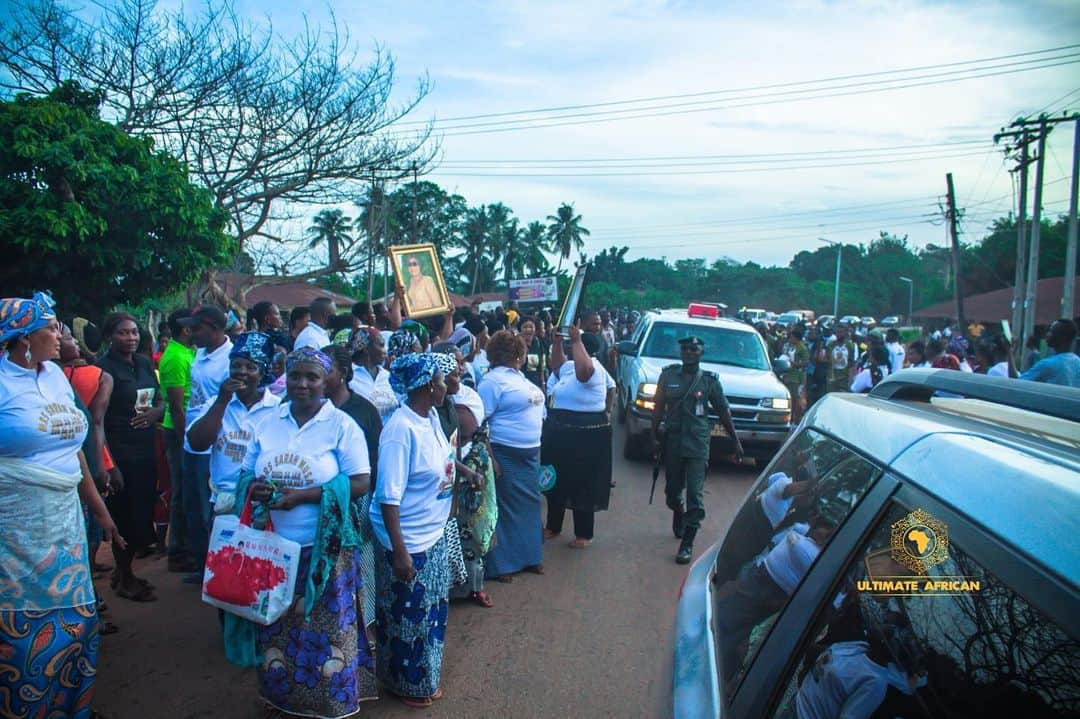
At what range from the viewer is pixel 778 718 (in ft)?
5.09

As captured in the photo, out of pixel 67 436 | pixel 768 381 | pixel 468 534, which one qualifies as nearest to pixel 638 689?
pixel 468 534

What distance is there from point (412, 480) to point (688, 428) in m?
3.26

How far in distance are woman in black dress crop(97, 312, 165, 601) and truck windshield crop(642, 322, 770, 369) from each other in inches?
279

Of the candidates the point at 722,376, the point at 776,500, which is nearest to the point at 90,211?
the point at 722,376

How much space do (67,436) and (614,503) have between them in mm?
5797

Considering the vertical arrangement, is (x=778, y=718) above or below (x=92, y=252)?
below

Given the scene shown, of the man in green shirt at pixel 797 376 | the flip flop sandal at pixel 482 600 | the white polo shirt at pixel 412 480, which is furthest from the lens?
the man in green shirt at pixel 797 376

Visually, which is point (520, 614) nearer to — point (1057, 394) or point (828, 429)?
point (828, 429)

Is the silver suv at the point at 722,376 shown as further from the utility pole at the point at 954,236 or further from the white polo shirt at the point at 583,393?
the utility pole at the point at 954,236

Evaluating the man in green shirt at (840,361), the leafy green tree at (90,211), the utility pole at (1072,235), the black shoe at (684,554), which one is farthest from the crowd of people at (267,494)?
the utility pole at (1072,235)

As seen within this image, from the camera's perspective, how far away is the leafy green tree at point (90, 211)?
859 cm

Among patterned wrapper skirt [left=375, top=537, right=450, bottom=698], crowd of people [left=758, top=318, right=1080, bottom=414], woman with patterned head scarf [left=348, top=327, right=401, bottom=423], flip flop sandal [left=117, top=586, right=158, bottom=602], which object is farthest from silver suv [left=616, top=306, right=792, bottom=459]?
flip flop sandal [left=117, top=586, right=158, bottom=602]

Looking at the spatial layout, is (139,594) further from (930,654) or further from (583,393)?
(930,654)

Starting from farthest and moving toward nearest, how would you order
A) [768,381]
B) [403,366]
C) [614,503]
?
[768,381], [614,503], [403,366]
